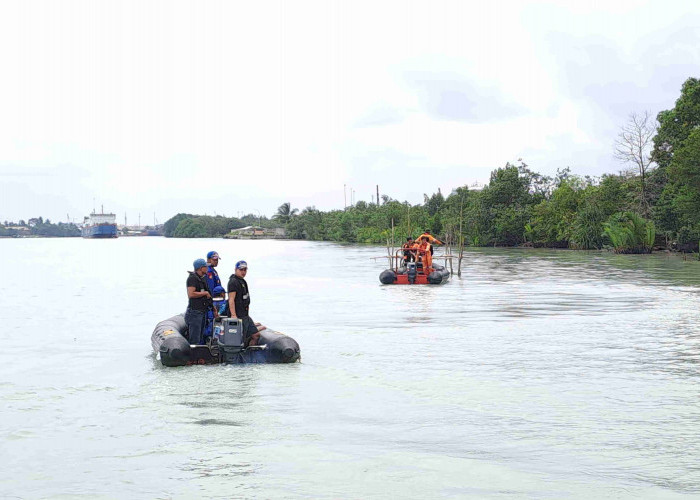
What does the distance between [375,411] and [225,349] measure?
4.02 m

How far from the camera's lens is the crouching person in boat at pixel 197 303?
16.0 meters

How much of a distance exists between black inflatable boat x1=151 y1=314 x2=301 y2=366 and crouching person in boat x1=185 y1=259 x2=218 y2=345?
24 centimetres

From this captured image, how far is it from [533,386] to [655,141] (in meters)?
64.4

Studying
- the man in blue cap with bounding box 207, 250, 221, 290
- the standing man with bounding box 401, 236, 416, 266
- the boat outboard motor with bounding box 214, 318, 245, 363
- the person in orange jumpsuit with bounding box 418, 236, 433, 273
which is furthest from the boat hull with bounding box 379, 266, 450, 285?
the boat outboard motor with bounding box 214, 318, 245, 363

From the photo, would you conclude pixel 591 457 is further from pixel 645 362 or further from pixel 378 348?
pixel 378 348

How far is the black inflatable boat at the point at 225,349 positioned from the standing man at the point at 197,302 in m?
0.24

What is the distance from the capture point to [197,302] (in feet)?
53.0

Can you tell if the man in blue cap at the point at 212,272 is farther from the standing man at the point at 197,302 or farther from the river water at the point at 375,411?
A: the river water at the point at 375,411

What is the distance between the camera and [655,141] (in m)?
73.9

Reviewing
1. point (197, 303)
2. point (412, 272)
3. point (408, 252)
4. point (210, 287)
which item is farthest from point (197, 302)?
point (408, 252)

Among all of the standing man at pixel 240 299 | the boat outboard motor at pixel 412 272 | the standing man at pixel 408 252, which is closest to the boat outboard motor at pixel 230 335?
the standing man at pixel 240 299

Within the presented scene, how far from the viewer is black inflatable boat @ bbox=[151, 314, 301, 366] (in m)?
15.9

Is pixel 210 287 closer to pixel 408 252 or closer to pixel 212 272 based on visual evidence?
pixel 212 272

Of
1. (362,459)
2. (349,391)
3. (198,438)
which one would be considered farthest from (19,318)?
(362,459)
